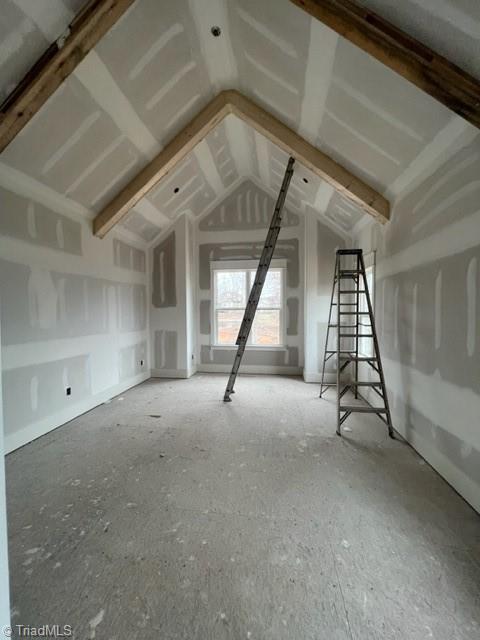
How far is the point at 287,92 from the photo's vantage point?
277 centimetres

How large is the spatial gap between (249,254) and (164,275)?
5.56 ft

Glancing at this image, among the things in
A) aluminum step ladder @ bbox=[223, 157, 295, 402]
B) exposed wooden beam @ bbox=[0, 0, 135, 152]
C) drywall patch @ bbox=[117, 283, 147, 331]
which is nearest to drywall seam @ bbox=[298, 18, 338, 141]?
aluminum step ladder @ bbox=[223, 157, 295, 402]

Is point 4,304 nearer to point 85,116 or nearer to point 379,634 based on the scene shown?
point 85,116

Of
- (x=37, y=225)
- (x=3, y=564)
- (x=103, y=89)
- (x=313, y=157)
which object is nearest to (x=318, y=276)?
(x=313, y=157)

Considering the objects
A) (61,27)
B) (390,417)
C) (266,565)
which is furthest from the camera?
(390,417)

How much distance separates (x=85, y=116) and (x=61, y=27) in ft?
2.29

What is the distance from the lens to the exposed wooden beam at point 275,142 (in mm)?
3168

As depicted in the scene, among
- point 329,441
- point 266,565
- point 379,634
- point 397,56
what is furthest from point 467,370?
point 397,56

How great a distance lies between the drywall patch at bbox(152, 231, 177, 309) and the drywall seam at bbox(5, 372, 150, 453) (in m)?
1.69

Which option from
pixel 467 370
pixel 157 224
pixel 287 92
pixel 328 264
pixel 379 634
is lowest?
pixel 379 634

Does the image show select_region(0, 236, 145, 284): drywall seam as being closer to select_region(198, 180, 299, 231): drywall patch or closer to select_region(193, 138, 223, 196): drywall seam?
select_region(193, 138, 223, 196): drywall seam

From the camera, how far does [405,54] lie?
1710 millimetres

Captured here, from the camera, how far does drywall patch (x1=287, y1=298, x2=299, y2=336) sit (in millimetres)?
5492

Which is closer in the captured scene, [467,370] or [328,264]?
[467,370]
